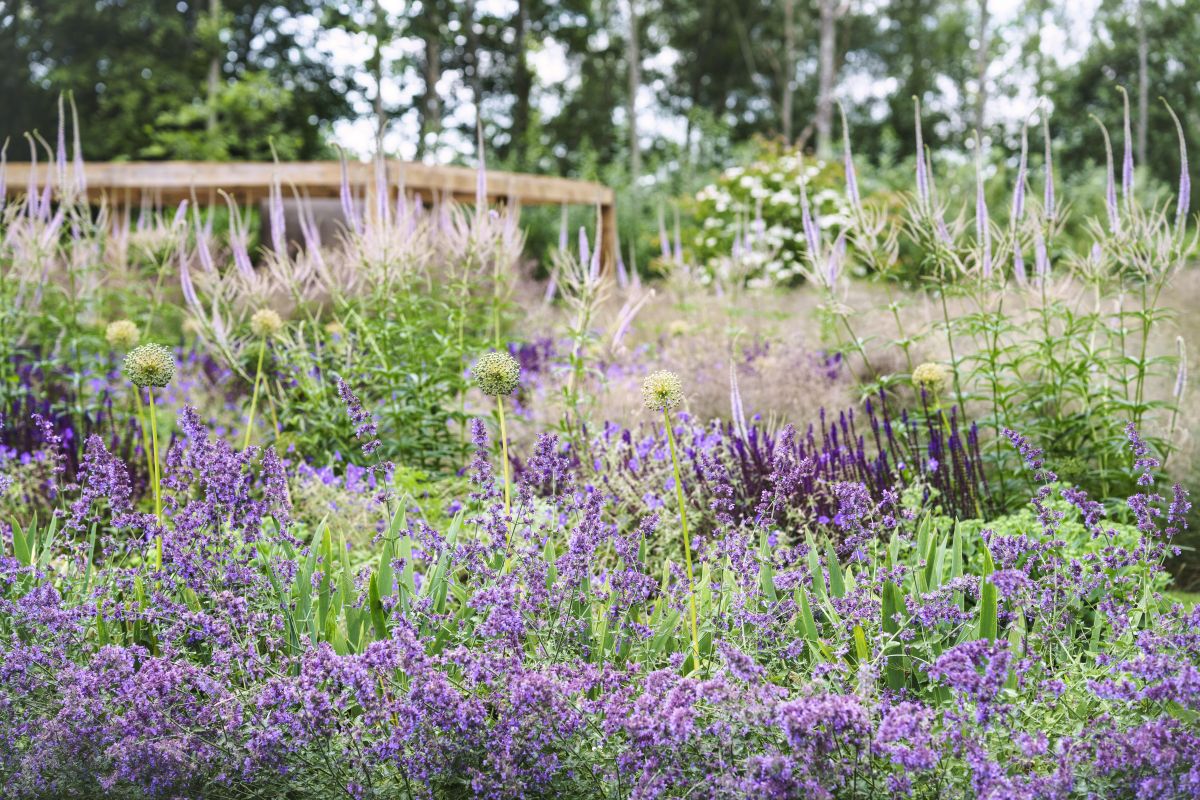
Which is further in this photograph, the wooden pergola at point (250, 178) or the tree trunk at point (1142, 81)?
the tree trunk at point (1142, 81)

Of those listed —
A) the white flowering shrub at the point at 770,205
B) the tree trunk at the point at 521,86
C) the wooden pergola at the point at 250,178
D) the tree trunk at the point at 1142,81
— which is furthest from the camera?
the tree trunk at the point at 521,86

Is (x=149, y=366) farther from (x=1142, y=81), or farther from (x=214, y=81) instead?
(x=1142, y=81)

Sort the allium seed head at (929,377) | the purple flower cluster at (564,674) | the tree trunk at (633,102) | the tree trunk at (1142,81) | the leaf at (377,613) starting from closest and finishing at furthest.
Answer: the purple flower cluster at (564,674)
the leaf at (377,613)
the allium seed head at (929,377)
the tree trunk at (633,102)
the tree trunk at (1142,81)

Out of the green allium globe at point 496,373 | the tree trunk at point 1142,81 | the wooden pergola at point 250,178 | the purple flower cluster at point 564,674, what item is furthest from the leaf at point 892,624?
the tree trunk at point 1142,81

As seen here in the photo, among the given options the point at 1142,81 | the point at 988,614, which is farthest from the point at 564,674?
the point at 1142,81

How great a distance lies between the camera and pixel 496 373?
2.52 meters

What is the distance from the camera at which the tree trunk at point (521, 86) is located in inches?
930

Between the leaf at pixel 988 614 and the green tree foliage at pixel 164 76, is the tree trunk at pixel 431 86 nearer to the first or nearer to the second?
the green tree foliage at pixel 164 76

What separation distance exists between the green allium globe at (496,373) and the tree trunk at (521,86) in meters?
20.9

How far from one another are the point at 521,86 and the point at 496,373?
23.4 meters

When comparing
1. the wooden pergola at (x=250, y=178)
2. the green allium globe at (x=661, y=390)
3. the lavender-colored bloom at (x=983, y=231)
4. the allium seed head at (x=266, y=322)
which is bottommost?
the allium seed head at (x=266, y=322)

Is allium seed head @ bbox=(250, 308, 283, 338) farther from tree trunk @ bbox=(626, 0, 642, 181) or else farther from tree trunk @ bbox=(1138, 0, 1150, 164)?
tree trunk @ bbox=(1138, 0, 1150, 164)

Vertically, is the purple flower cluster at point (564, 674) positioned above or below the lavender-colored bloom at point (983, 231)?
below

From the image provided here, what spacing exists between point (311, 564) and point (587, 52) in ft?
86.3
